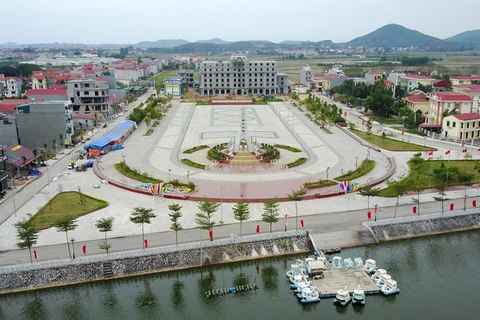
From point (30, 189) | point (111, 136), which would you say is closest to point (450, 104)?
point (111, 136)

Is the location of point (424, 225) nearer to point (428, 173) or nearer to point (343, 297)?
point (428, 173)

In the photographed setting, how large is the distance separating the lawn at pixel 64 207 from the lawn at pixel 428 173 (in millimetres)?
19893

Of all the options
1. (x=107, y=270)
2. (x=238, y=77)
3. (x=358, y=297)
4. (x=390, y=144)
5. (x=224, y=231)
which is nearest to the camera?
(x=358, y=297)

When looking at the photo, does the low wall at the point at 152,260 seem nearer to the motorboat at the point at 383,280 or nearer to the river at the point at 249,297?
the river at the point at 249,297

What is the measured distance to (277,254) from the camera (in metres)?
24.4

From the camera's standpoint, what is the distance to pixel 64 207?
2933cm

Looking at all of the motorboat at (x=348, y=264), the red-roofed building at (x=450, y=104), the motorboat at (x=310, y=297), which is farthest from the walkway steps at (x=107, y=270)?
the red-roofed building at (x=450, y=104)

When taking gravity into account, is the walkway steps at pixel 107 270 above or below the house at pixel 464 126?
below

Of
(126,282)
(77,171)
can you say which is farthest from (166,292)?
(77,171)

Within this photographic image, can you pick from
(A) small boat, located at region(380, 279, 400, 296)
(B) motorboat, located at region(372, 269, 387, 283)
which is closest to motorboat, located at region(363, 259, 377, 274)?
(B) motorboat, located at region(372, 269, 387, 283)

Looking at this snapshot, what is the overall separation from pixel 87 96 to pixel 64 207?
1401 inches

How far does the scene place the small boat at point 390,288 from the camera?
68.7 feet

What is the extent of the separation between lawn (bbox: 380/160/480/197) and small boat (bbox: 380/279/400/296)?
10781 millimetres

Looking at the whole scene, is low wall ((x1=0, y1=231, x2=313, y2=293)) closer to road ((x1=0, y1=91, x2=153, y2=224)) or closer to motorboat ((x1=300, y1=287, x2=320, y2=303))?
motorboat ((x1=300, y1=287, x2=320, y2=303))
